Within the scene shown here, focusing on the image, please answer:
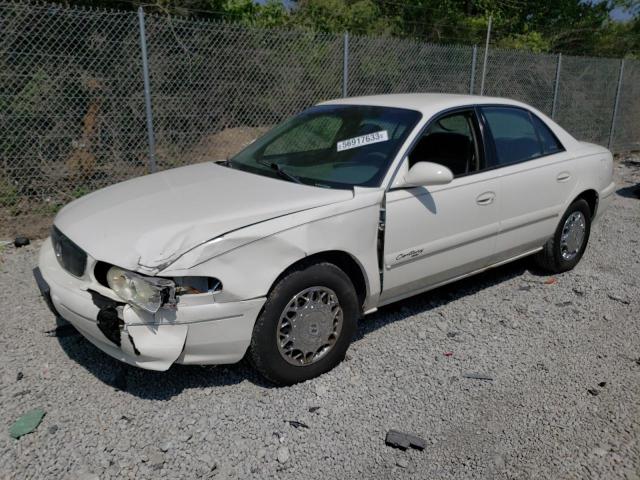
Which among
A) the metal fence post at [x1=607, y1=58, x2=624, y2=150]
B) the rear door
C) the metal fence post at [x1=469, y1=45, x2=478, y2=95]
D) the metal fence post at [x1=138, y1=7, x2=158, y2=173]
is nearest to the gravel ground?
the rear door

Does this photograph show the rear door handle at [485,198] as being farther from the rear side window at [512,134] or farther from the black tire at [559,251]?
the black tire at [559,251]

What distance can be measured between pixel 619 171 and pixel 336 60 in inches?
267

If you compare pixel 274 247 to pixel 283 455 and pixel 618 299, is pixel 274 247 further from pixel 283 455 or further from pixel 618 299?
pixel 618 299

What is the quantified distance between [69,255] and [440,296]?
2891 millimetres

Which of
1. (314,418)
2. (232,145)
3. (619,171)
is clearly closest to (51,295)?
(314,418)

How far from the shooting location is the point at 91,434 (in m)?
2.87

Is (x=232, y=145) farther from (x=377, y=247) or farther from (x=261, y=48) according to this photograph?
(x=377, y=247)

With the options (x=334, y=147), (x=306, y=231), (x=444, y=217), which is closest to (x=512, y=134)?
(x=444, y=217)

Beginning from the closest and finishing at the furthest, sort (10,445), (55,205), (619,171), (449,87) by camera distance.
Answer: (10,445) → (55,205) → (449,87) → (619,171)

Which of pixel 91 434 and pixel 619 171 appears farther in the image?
pixel 619 171

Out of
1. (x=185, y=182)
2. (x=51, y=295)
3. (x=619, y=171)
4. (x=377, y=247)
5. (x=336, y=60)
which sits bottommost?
(x=619, y=171)

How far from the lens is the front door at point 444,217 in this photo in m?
3.59

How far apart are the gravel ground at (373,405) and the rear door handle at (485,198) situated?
0.89 m

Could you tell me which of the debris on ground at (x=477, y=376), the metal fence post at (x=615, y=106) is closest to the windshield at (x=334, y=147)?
the debris on ground at (x=477, y=376)
